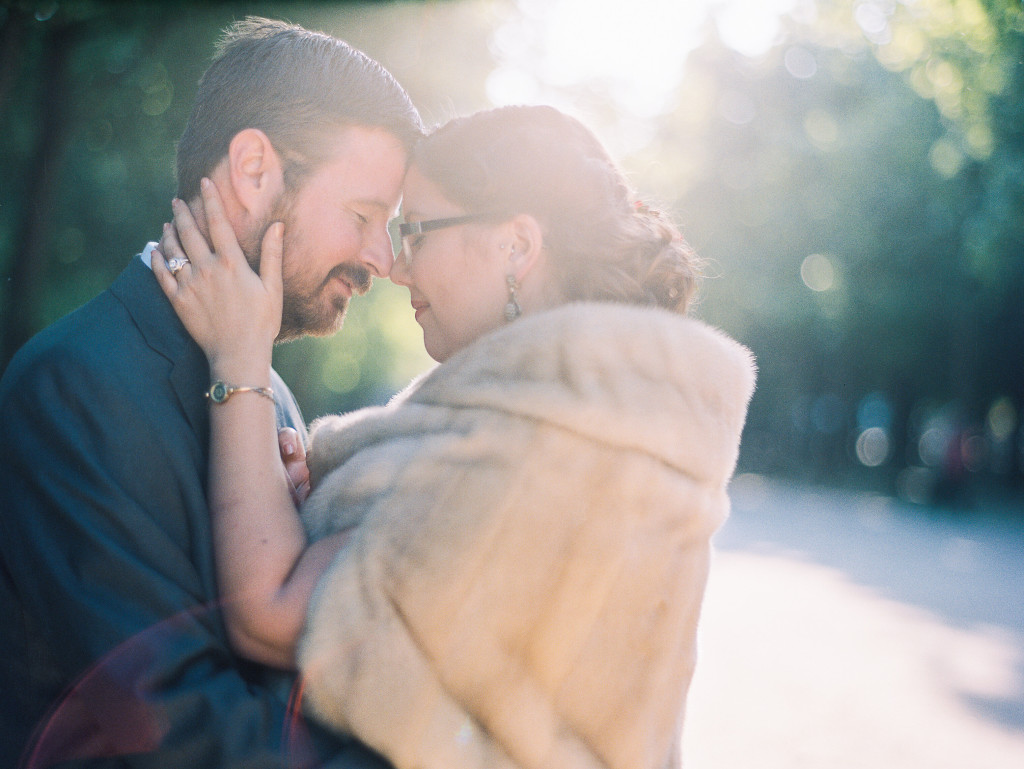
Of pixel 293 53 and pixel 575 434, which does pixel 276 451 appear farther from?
pixel 293 53

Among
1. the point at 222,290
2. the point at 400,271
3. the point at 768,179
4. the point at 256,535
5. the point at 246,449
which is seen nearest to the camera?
the point at 256,535

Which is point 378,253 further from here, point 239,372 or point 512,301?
point 239,372

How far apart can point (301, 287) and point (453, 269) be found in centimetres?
47

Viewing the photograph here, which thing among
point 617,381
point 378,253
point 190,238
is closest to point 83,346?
point 190,238

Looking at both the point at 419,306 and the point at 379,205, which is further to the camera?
the point at 419,306

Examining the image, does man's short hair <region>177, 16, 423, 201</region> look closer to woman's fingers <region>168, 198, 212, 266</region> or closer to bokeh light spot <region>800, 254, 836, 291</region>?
woman's fingers <region>168, 198, 212, 266</region>

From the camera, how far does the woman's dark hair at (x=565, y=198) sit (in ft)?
8.00

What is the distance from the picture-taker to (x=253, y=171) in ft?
7.74

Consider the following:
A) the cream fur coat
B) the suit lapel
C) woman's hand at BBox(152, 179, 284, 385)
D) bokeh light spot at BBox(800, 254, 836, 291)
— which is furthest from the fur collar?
bokeh light spot at BBox(800, 254, 836, 291)

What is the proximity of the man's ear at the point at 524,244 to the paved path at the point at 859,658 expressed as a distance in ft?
11.7

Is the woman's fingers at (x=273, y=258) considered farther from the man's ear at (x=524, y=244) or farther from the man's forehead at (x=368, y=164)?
the man's ear at (x=524, y=244)

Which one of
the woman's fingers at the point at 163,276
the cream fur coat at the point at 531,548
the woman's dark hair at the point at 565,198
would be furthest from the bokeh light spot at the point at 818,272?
the woman's fingers at the point at 163,276

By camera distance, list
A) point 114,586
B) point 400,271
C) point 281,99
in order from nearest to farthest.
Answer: point 114,586 < point 281,99 < point 400,271

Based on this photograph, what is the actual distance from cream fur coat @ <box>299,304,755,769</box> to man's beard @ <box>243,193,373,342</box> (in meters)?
0.61
